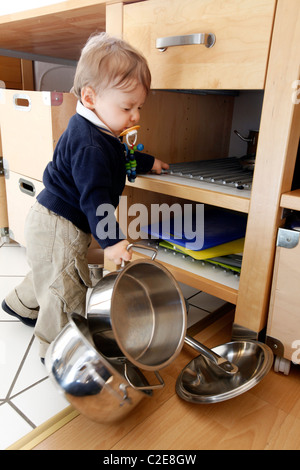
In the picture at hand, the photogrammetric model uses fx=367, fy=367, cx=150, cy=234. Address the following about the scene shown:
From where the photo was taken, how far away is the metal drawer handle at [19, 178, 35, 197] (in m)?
1.14

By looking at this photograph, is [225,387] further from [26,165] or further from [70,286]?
[26,165]

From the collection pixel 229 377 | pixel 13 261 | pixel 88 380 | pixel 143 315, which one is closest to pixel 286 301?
pixel 229 377

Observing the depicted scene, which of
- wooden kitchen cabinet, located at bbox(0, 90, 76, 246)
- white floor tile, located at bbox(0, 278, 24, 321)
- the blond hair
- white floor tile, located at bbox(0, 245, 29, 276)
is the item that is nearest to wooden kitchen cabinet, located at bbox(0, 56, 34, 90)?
wooden kitchen cabinet, located at bbox(0, 90, 76, 246)

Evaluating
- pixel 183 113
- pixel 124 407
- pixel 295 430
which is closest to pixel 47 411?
pixel 124 407

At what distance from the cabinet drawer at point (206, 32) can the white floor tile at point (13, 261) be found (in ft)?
2.33

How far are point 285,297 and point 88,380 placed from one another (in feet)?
1.28

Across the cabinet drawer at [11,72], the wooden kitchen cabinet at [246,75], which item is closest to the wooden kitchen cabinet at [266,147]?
the wooden kitchen cabinet at [246,75]

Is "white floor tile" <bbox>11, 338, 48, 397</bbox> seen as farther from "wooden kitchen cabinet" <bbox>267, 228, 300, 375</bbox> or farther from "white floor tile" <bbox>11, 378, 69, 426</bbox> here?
"wooden kitchen cabinet" <bbox>267, 228, 300, 375</bbox>

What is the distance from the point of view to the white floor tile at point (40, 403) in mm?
633

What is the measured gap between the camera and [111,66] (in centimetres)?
68

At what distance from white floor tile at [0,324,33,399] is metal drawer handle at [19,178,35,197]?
43cm

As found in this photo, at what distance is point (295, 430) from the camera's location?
2.01ft

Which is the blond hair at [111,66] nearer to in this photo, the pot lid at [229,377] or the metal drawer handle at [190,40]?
the metal drawer handle at [190,40]

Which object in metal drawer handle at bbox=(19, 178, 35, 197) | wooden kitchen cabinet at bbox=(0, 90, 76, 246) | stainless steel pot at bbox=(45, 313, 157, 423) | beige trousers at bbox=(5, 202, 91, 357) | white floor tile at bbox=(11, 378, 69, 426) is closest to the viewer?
stainless steel pot at bbox=(45, 313, 157, 423)
